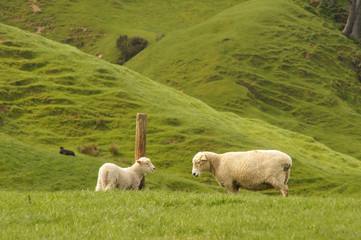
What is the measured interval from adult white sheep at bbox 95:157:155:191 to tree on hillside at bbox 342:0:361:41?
130 meters

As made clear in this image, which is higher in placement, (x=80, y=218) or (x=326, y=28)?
(x=326, y=28)

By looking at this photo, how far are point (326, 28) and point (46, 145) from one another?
369ft

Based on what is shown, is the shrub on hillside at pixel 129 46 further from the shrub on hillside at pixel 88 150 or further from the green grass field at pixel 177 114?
the shrub on hillside at pixel 88 150

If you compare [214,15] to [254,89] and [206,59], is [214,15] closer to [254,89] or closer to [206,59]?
[206,59]

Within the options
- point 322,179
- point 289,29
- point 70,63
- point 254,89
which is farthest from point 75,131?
point 289,29

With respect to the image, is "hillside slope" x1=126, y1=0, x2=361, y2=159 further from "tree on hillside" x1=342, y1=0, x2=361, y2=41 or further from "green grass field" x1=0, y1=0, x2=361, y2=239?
"tree on hillside" x1=342, y1=0, x2=361, y2=41

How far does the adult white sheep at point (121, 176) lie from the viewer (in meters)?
16.8

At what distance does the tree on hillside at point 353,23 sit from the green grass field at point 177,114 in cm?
534

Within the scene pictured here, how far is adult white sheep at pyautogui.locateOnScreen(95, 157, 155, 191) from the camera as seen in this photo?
16750 mm

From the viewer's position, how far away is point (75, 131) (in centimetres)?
4431

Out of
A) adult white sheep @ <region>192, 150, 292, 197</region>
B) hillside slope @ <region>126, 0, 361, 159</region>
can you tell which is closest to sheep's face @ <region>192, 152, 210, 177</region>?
adult white sheep @ <region>192, 150, 292, 197</region>

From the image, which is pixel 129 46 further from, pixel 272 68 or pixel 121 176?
pixel 121 176

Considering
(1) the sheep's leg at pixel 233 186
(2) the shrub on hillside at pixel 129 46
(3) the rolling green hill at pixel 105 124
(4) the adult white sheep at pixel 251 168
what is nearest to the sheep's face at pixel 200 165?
(4) the adult white sheep at pixel 251 168

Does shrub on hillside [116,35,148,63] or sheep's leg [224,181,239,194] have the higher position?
shrub on hillside [116,35,148,63]
